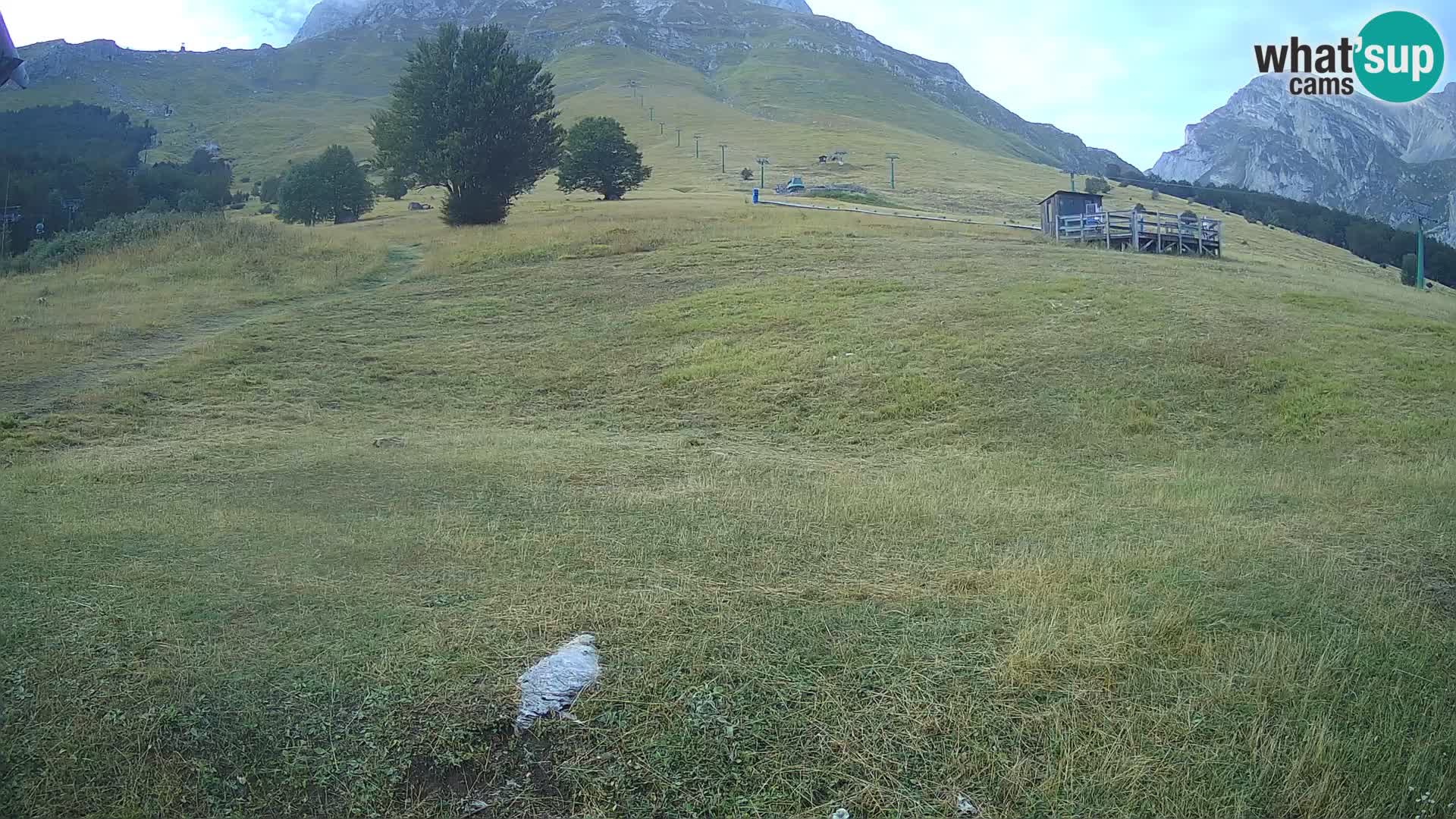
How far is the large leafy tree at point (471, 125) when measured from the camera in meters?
43.2

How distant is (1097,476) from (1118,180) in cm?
12152

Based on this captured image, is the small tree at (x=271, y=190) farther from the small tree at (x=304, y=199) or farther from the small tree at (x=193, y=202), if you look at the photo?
the small tree at (x=304, y=199)

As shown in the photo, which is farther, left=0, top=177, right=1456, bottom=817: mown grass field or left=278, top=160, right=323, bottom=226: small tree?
left=278, top=160, right=323, bottom=226: small tree

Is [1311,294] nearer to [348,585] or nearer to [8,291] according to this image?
[348,585]

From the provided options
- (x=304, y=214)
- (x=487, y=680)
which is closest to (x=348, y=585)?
(x=487, y=680)

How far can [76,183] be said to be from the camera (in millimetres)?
55625

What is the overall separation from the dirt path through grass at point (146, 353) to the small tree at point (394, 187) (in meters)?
25.4

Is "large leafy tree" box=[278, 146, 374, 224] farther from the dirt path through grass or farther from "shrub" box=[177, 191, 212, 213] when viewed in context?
the dirt path through grass

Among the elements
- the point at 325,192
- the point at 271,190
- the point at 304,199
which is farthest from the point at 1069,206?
the point at 271,190

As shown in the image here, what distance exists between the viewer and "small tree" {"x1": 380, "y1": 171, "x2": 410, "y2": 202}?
5128 centimetres

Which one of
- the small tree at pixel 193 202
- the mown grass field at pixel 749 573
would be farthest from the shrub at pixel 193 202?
the mown grass field at pixel 749 573

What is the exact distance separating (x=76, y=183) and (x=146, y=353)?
48.4m

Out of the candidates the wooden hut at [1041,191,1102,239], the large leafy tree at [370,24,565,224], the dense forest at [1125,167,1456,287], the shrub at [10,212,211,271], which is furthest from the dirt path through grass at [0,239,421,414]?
the dense forest at [1125,167,1456,287]

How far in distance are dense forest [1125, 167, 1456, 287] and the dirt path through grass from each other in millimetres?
74174
